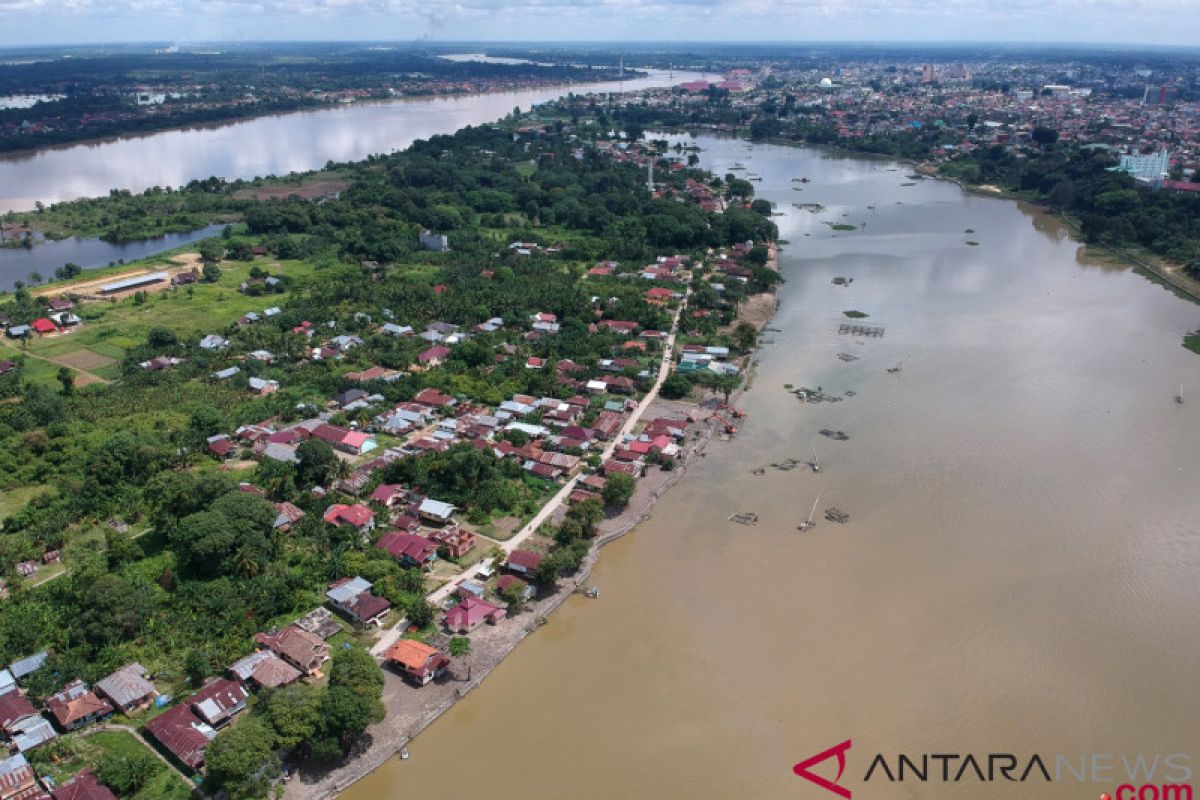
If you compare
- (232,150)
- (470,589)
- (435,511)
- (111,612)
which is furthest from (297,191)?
(470,589)

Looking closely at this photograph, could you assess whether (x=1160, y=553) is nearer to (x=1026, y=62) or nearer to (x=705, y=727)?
(x=705, y=727)

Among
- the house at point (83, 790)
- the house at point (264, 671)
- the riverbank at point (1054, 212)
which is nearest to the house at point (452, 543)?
the house at point (264, 671)

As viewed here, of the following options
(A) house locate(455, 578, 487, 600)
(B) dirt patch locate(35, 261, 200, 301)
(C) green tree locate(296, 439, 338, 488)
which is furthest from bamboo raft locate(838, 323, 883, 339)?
(B) dirt patch locate(35, 261, 200, 301)

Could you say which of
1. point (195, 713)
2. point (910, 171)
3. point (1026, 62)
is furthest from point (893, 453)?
point (1026, 62)

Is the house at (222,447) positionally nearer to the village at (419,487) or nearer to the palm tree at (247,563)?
the village at (419,487)

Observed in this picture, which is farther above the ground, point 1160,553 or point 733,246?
point 733,246

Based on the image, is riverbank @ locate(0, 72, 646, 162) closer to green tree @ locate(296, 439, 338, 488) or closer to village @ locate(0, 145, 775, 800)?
village @ locate(0, 145, 775, 800)
